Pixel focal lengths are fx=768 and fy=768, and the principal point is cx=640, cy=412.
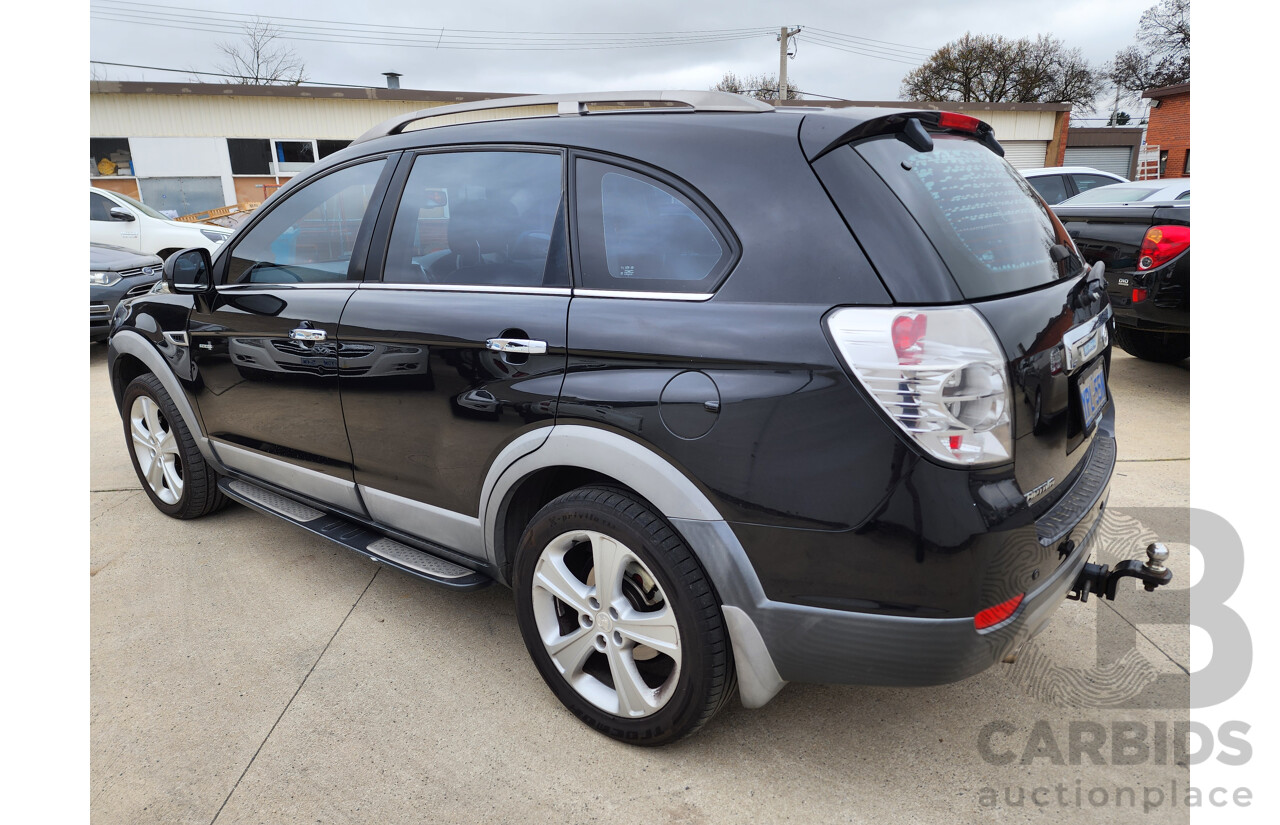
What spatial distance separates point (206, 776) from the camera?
2.24 meters

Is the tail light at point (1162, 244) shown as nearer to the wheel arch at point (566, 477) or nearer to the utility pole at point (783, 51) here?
the wheel arch at point (566, 477)

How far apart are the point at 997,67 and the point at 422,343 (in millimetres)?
49736

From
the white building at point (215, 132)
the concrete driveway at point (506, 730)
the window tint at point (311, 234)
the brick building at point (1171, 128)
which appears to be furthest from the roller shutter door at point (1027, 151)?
the window tint at point (311, 234)

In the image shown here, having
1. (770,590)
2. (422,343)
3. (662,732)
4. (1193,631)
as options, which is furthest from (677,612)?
(1193,631)

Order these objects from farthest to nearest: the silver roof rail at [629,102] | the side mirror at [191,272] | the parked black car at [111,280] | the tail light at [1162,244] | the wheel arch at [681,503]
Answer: the parked black car at [111,280] → the tail light at [1162,244] → the side mirror at [191,272] → the silver roof rail at [629,102] → the wheel arch at [681,503]

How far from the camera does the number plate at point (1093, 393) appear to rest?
6.83 ft

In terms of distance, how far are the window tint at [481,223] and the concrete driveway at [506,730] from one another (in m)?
1.36

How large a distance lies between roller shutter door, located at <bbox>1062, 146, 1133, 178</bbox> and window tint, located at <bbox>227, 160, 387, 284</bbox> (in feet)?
119

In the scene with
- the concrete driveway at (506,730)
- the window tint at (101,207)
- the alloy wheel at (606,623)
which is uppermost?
the window tint at (101,207)

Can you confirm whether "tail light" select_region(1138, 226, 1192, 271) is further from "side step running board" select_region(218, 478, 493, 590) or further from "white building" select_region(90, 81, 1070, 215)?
"white building" select_region(90, 81, 1070, 215)

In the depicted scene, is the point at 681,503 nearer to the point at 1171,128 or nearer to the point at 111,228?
the point at 111,228

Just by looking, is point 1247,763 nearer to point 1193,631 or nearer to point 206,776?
point 1193,631

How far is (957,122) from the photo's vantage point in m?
2.25

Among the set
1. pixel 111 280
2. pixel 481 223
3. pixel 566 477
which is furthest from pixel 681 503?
pixel 111 280
